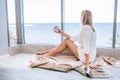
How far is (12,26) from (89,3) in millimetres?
1587

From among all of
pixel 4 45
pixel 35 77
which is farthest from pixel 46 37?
pixel 35 77

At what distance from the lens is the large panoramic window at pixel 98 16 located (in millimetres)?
2908

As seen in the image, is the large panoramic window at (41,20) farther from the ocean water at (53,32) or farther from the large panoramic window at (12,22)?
the large panoramic window at (12,22)

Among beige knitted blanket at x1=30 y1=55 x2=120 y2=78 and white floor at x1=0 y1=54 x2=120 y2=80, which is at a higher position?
beige knitted blanket at x1=30 y1=55 x2=120 y2=78

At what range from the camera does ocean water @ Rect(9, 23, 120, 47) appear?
2.97m

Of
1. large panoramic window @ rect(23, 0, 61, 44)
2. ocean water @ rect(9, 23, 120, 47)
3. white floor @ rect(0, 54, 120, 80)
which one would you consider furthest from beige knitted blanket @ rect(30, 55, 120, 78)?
large panoramic window @ rect(23, 0, 61, 44)

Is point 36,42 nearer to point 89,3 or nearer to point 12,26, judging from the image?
point 12,26

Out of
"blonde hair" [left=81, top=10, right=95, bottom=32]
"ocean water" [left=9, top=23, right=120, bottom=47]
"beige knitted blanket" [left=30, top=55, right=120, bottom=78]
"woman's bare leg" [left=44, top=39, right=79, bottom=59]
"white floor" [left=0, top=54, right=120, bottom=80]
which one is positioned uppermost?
"blonde hair" [left=81, top=10, right=95, bottom=32]

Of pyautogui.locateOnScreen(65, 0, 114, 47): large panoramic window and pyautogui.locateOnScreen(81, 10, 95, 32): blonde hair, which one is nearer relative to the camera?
pyautogui.locateOnScreen(81, 10, 95, 32): blonde hair

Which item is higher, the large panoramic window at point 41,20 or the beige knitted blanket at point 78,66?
the large panoramic window at point 41,20

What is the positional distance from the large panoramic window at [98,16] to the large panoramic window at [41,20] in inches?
8.5

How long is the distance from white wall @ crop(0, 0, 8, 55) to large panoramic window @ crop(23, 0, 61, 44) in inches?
17.7

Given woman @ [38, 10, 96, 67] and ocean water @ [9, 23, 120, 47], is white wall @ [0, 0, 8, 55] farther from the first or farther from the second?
woman @ [38, 10, 96, 67]

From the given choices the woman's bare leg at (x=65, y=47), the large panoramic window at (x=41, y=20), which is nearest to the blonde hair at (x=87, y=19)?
the woman's bare leg at (x=65, y=47)
